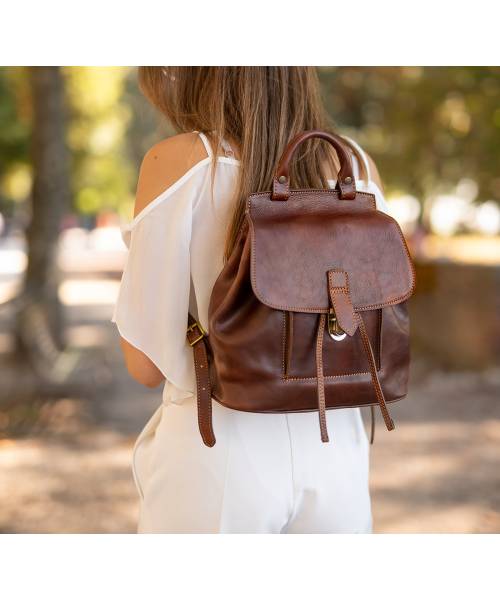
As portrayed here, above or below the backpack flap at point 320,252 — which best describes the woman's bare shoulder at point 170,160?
above

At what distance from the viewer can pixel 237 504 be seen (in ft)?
5.59

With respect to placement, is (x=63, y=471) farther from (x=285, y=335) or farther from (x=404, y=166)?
(x=404, y=166)

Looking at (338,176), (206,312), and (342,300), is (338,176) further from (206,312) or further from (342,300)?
(206,312)

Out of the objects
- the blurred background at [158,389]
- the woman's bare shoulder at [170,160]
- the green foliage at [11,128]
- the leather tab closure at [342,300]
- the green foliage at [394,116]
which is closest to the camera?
the leather tab closure at [342,300]

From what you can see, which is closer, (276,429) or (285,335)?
(285,335)

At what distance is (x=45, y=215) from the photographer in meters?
7.76

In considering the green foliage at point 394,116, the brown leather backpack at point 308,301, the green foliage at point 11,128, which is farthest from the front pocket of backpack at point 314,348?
the green foliage at point 11,128

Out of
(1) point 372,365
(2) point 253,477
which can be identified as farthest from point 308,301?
(2) point 253,477

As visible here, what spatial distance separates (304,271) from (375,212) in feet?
0.81

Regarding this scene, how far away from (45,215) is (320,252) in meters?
6.67

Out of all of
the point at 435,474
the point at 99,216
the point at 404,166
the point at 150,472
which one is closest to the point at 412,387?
the point at 435,474

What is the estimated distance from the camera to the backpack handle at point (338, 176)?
1.57 meters

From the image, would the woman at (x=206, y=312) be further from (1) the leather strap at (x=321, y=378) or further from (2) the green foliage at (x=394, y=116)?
(2) the green foliage at (x=394, y=116)

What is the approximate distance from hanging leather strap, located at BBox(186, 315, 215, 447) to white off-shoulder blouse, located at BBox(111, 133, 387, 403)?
0.03m
